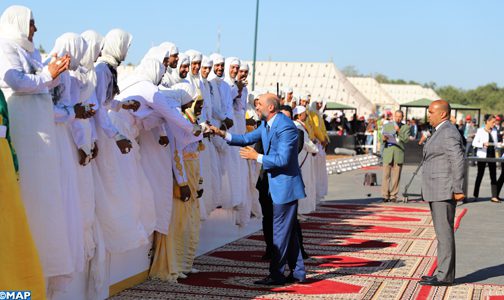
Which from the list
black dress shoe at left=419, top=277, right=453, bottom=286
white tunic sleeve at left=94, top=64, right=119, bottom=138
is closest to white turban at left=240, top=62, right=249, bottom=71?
black dress shoe at left=419, top=277, right=453, bottom=286

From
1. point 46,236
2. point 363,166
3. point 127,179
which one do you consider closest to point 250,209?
point 127,179

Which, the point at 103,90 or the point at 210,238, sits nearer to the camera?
the point at 103,90

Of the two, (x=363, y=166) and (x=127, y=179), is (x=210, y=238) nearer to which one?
(x=127, y=179)

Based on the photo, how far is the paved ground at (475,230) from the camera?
9539 mm

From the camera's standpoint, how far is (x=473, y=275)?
9.31 meters

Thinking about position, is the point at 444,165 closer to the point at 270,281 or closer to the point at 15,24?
the point at 270,281

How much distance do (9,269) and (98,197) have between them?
1.71m

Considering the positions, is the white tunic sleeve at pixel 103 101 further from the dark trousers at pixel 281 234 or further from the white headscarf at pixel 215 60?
the white headscarf at pixel 215 60

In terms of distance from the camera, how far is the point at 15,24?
20.4ft

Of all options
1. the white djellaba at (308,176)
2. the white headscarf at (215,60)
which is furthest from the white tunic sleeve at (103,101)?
the white djellaba at (308,176)

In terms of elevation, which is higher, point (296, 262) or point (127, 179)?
point (127, 179)

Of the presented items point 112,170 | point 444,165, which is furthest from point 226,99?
point 112,170

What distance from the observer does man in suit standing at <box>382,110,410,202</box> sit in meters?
17.3

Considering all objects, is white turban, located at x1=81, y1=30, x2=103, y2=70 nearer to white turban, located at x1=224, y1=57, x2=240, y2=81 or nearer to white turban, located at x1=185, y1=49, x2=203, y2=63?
white turban, located at x1=185, y1=49, x2=203, y2=63
